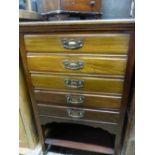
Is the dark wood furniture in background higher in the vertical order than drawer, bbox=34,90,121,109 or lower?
higher

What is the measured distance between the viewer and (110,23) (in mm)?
716

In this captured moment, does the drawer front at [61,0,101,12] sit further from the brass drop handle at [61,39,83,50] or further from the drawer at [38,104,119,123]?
the drawer at [38,104,119,123]

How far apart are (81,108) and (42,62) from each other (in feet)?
1.12

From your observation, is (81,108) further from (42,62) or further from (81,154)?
(81,154)

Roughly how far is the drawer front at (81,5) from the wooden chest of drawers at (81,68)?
19 centimetres

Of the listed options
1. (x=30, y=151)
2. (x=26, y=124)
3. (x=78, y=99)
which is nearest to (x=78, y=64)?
(x=78, y=99)

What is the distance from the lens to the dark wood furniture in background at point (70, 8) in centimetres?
89

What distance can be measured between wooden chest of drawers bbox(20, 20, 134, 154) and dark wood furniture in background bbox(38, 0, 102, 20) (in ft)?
0.56

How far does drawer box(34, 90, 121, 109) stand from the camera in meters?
0.90

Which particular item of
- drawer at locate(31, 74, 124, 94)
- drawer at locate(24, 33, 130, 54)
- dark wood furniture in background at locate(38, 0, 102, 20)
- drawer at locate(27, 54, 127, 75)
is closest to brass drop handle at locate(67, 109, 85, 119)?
drawer at locate(31, 74, 124, 94)

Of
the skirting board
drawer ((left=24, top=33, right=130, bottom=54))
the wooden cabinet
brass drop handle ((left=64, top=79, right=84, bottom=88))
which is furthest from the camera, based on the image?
the skirting board

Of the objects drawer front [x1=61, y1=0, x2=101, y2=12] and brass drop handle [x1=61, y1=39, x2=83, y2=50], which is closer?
brass drop handle [x1=61, y1=39, x2=83, y2=50]
